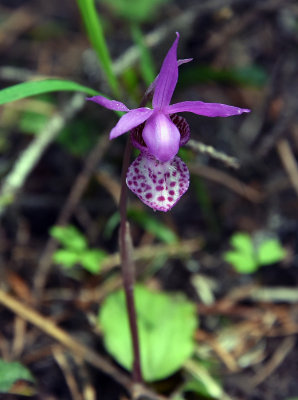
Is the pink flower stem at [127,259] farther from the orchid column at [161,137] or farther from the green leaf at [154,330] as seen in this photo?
the green leaf at [154,330]

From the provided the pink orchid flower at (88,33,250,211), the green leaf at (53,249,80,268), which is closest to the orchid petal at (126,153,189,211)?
the pink orchid flower at (88,33,250,211)

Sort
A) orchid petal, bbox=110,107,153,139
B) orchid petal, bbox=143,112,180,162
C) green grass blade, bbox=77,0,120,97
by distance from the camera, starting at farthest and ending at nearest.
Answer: green grass blade, bbox=77,0,120,97, orchid petal, bbox=143,112,180,162, orchid petal, bbox=110,107,153,139

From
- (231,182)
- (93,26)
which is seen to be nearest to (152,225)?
(231,182)

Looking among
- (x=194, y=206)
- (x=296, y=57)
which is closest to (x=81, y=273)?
(x=194, y=206)

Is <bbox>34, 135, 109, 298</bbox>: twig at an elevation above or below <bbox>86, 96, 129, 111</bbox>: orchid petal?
below

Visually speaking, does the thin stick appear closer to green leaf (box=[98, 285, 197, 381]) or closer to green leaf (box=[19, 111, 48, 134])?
green leaf (box=[98, 285, 197, 381])

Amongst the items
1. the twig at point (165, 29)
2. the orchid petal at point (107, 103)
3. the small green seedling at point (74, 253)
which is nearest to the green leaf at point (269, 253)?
the small green seedling at point (74, 253)
